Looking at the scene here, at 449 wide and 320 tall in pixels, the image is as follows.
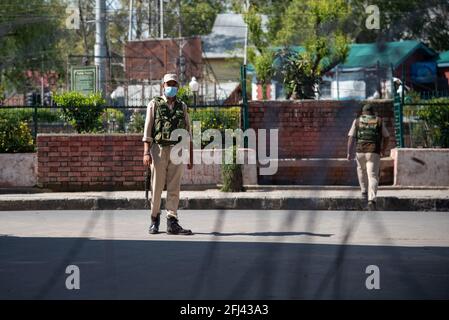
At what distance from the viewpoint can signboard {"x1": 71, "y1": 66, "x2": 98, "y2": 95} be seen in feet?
88.3

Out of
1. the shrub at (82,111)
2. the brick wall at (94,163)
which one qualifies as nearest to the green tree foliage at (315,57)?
the brick wall at (94,163)

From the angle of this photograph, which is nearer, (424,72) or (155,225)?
(155,225)

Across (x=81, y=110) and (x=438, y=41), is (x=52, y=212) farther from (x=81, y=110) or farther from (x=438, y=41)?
(x=438, y=41)

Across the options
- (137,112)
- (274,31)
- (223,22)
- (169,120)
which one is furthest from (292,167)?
(223,22)

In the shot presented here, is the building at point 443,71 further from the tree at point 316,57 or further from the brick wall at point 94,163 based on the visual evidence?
the brick wall at point 94,163

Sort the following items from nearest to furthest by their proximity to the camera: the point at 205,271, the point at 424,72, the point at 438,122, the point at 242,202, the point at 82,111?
1. the point at 205,271
2. the point at 242,202
3. the point at 82,111
4. the point at 438,122
5. the point at 424,72

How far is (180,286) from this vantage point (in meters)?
7.65

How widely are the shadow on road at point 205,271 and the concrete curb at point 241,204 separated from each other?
457 cm

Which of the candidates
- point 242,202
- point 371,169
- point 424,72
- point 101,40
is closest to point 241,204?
point 242,202

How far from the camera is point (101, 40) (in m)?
30.0

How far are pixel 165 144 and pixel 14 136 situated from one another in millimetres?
6728

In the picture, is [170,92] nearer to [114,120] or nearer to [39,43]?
[114,120]
